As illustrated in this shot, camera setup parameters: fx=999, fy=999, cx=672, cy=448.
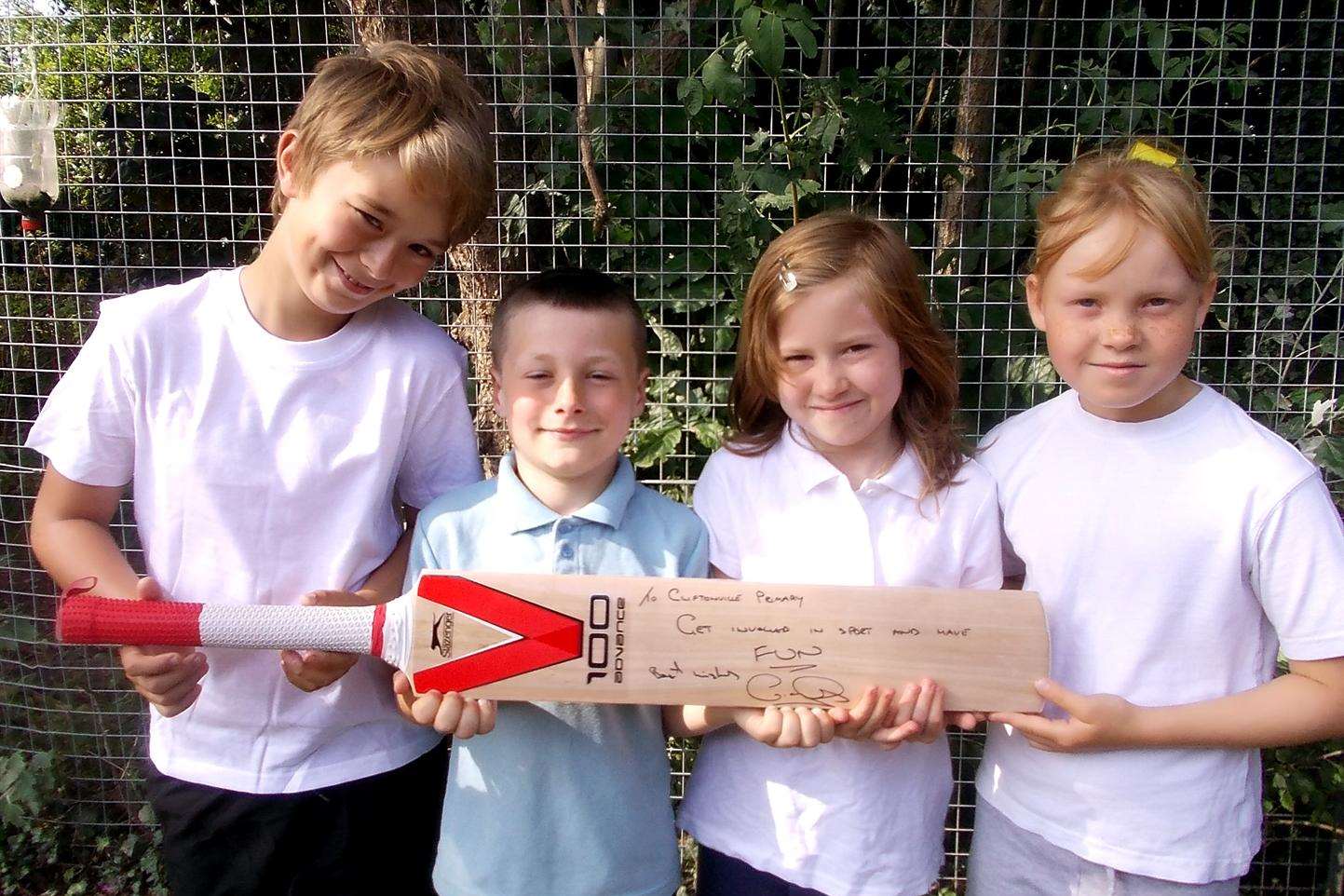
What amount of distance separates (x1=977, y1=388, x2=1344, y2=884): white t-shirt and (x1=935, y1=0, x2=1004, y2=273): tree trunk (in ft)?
3.21

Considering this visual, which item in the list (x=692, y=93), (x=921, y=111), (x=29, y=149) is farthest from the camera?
(x=29, y=149)

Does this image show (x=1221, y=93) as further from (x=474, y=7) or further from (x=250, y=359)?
(x=250, y=359)

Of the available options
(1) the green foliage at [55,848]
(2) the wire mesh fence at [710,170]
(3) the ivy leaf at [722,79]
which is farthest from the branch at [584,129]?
(1) the green foliage at [55,848]

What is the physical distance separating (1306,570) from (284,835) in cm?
149

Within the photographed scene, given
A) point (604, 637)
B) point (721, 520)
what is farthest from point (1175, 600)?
point (604, 637)

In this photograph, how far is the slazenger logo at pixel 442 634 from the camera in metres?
1.31

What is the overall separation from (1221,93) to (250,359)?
2334 mm

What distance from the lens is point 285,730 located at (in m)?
1.48

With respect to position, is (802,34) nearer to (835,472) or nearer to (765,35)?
(765,35)

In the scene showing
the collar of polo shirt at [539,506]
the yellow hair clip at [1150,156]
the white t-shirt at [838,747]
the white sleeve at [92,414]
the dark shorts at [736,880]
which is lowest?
the dark shorts at [736,880]

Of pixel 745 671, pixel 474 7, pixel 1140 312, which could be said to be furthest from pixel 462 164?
pixel 474 7

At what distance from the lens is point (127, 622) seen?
4.17 ft

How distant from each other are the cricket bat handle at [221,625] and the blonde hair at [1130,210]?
107 centimetres

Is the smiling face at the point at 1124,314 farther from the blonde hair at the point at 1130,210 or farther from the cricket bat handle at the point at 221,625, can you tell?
the cricket bat handle at the point at 221,625
